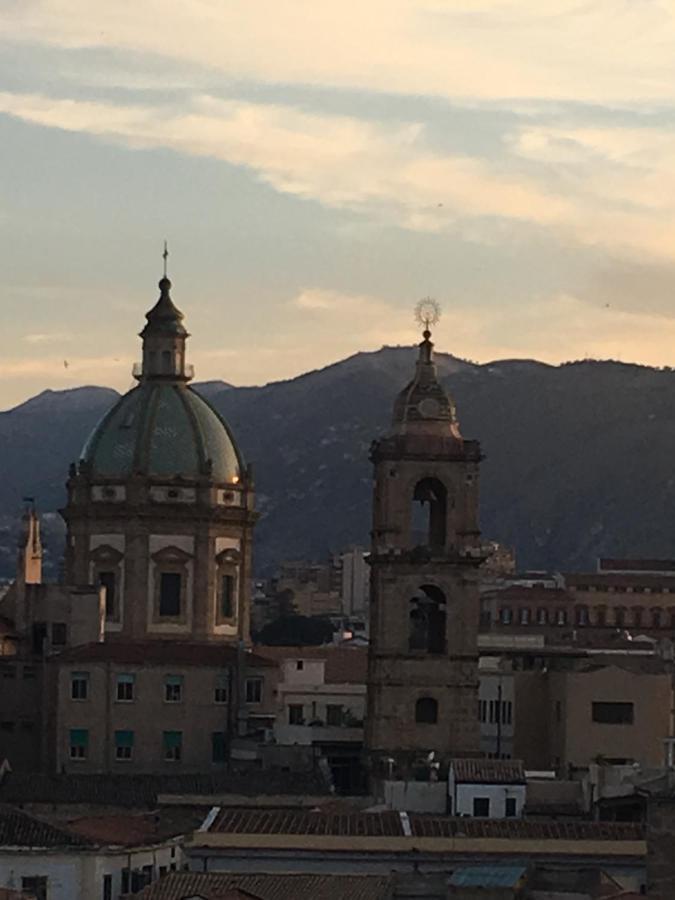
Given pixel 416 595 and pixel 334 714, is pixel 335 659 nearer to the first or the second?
pixel 334 714

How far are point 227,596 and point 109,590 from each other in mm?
4518

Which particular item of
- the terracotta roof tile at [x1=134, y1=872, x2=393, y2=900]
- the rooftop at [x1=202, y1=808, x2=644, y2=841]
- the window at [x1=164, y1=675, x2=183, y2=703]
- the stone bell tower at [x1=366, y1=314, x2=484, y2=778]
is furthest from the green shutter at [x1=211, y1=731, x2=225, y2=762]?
the terracotta roof tile at [x1=134, y1=872, x2=393, y2=900]

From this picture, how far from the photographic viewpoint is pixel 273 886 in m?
75.8

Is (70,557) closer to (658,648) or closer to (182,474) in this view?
(182,474)

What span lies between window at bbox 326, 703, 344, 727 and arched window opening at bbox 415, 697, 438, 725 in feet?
59.6

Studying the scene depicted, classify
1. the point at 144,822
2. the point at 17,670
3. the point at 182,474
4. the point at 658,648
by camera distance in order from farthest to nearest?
1. the point at 658,648
2. the point at 182,474
3. the point at 17,670
4. the point at 144,822

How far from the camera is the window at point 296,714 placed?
399 ft

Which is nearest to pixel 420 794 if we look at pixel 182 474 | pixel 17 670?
pixel 17 670

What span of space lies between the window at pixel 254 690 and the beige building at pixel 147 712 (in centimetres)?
9

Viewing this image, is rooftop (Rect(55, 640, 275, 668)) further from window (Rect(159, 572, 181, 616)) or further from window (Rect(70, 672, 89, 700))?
window (Rect(159, 572, 181, 616))

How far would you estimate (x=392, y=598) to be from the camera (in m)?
103

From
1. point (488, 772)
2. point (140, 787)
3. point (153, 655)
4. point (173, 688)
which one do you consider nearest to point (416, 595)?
point (140, 787)

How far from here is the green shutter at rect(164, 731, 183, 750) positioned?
118438 millimetres

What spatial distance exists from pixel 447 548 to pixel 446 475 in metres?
1.95
